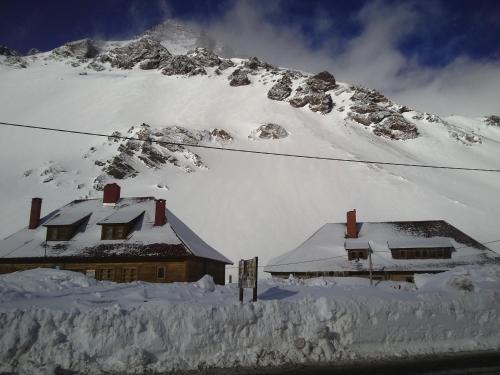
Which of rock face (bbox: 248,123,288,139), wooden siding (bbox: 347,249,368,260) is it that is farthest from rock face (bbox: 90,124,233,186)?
wooden siding (bbox: 347,249,368,260)

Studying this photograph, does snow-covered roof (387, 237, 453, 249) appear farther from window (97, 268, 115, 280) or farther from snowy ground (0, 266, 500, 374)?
window (97, 268, 115, 280)

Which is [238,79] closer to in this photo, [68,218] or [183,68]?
[183,68]

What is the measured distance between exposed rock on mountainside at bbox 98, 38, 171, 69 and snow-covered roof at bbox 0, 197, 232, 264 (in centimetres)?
12990

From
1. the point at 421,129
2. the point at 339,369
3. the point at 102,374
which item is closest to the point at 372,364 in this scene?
the point at 339,369

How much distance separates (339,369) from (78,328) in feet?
21.1

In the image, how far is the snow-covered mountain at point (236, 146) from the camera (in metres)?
66.1

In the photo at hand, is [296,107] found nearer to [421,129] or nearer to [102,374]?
[421,129]

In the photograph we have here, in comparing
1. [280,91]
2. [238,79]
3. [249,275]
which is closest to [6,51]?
[238,79]

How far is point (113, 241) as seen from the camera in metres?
30.8

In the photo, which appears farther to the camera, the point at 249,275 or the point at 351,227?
the point at 351,227

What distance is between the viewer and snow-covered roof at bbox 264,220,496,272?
36125mm

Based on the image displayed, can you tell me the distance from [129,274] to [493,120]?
521ft

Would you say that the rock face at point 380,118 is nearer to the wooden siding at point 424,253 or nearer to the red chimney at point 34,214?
the wooden siding at point 424,253

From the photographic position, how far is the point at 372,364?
34.9ft
